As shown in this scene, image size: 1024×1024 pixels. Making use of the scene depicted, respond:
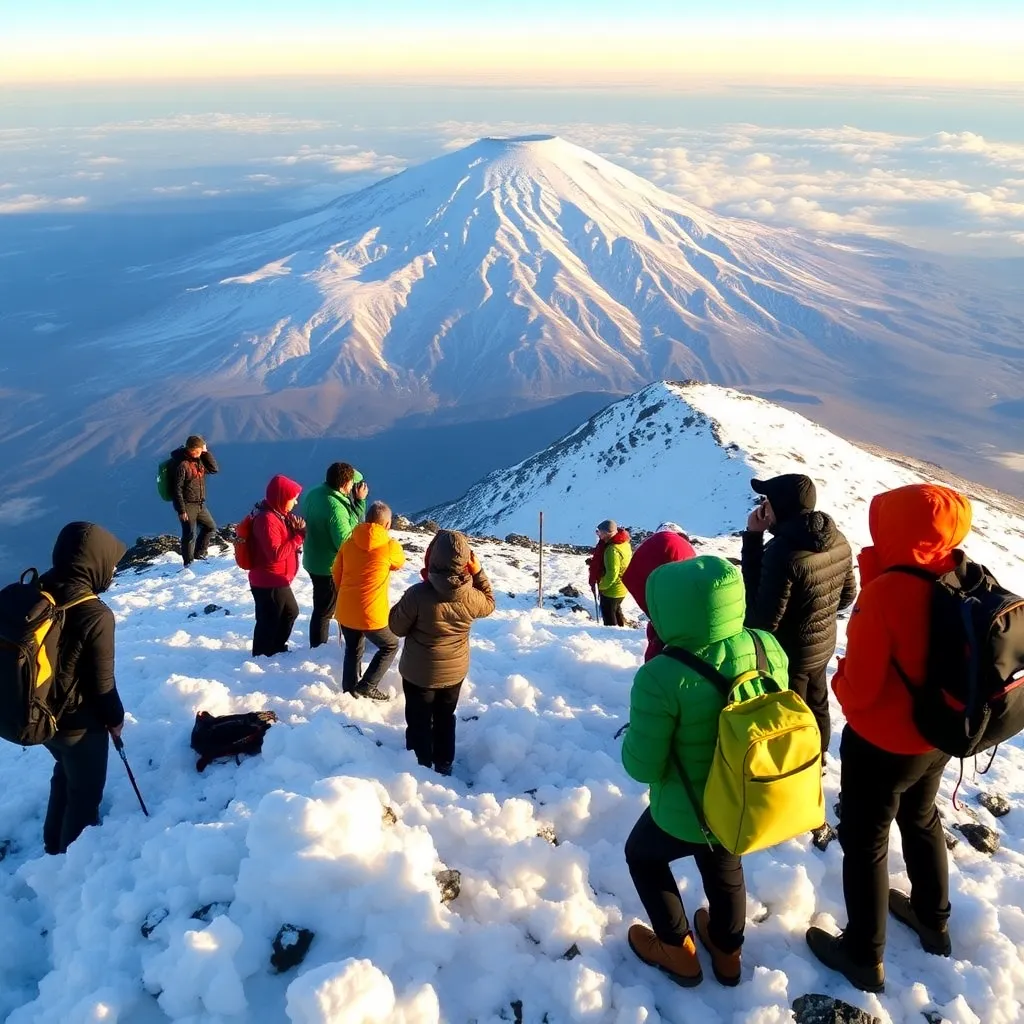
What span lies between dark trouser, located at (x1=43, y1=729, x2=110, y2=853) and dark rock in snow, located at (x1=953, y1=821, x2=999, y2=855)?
588cm

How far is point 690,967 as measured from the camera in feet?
12.9

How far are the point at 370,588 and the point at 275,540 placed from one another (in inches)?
52.2

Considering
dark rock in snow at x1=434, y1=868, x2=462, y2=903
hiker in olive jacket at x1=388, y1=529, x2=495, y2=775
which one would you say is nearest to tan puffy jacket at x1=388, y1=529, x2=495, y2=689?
hiker in olive jacket at x1=388, y1=529, x2=495, y2=775

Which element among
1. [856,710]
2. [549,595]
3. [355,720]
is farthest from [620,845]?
[549,595]

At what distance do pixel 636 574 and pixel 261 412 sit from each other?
200 meters

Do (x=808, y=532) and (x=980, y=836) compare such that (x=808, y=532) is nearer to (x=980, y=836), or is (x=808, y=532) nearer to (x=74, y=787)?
(x=980, y=836)

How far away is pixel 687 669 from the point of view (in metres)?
3.43

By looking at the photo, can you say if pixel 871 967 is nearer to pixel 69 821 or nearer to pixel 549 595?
pixel 69 821

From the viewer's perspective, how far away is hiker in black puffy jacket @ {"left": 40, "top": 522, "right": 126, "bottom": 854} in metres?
4.31

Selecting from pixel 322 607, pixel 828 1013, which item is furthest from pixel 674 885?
pixel 322 607

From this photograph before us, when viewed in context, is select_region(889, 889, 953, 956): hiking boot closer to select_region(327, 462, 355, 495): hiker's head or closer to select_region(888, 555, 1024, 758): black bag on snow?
select_region(888, 555, 1024, 758): black bag on snow

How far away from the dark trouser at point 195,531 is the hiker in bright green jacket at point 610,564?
6.32m

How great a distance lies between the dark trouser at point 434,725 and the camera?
223 inches

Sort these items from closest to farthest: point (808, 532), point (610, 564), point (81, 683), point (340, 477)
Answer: point (81, 683) → point (808, 532) → point (340, 477) → point (610, 564)
